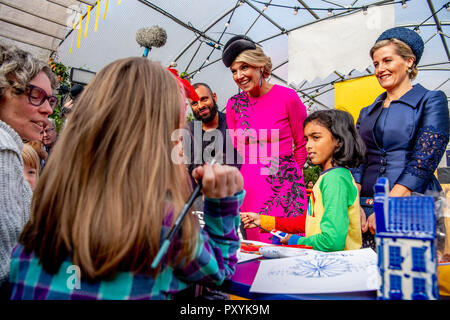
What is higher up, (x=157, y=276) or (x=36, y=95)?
(x=36, y=95)

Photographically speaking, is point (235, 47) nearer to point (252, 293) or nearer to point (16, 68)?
point (16, 68)

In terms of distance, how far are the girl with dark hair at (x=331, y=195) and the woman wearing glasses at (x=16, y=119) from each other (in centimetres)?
99

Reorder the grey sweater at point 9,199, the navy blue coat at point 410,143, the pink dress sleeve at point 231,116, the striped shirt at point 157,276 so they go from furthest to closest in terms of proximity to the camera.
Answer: the pink dress sleeve at point 231,116
the navy blue coat at point 410,143
the grey sweater at point 9,199
the striped shirt at point 157,276

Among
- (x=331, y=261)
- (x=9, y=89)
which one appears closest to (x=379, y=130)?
(x=331, y=261)

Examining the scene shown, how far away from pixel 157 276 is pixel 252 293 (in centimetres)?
24

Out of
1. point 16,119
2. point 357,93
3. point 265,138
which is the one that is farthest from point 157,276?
point 357,93

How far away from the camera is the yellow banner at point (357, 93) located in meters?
3.06

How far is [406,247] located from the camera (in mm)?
565

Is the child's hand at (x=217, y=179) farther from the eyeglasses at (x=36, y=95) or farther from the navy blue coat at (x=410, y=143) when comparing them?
the navy blue coat at (x=410, y=143)

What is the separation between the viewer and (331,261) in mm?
929

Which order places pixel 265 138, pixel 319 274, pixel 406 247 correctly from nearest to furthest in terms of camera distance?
pixel 406 247, pixel 319 274, pixel 265 138

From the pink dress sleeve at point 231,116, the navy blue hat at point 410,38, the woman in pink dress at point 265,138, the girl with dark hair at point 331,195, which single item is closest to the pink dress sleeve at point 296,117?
the woman in pink dress at point 265,138

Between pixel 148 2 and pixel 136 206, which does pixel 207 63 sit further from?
pixel 136 206

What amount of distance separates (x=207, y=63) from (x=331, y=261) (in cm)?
661
